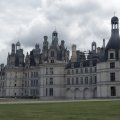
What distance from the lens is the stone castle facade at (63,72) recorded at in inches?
2891

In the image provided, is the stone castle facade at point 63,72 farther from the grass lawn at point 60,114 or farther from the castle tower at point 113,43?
the grass lawn at point 60,114

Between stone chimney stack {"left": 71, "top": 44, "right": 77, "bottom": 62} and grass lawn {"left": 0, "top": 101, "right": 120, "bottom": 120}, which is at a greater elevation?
stone chimney stack {"left": 71, "top": 44, "right": 77, "bottom": 62}

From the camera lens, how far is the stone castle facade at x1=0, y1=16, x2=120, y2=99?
73.4 m

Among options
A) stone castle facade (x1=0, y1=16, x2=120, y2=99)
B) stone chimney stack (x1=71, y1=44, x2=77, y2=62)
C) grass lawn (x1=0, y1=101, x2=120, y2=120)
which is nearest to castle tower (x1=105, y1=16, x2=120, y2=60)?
stone castle facade (x1=0, y1=16, x2=120, y2=99)

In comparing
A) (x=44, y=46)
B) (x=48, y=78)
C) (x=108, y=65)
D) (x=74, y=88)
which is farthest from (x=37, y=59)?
(x=108, y=65)

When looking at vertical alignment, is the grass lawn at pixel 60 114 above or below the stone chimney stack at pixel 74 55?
below

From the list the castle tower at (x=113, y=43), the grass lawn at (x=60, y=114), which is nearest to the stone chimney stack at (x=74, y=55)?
the castle tower at (x=113, y=43)

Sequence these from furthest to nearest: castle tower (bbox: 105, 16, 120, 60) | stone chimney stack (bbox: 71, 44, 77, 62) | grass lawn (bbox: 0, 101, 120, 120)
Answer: stone chimney stack (bbox: 71, 44, 77, 62) < castle tower (bbox: 105, 16, 120, 60) < grass lawn (bbox: 0, 101, 120, 120)

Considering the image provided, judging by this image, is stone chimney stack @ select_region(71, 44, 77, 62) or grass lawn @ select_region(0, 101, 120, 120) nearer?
grass lawn @ select_region(0, 101, 120, 120)

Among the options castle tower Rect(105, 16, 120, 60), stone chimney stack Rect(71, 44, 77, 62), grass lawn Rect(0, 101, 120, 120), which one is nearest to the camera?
grass lawn Rect(0, 101, 120, 120)

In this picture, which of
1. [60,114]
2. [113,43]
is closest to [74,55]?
[113,43]

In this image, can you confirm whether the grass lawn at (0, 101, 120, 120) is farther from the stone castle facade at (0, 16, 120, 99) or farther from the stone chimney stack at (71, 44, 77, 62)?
the stone chimney stack at (71, 44, 77, 62)

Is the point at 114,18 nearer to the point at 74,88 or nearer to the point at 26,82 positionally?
the point at 74,88

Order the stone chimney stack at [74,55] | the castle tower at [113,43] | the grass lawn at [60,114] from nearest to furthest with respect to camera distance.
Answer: the grass lawn at [60,114]
the castle tower at [113,43]
the stone chimney stack at [74,55]
